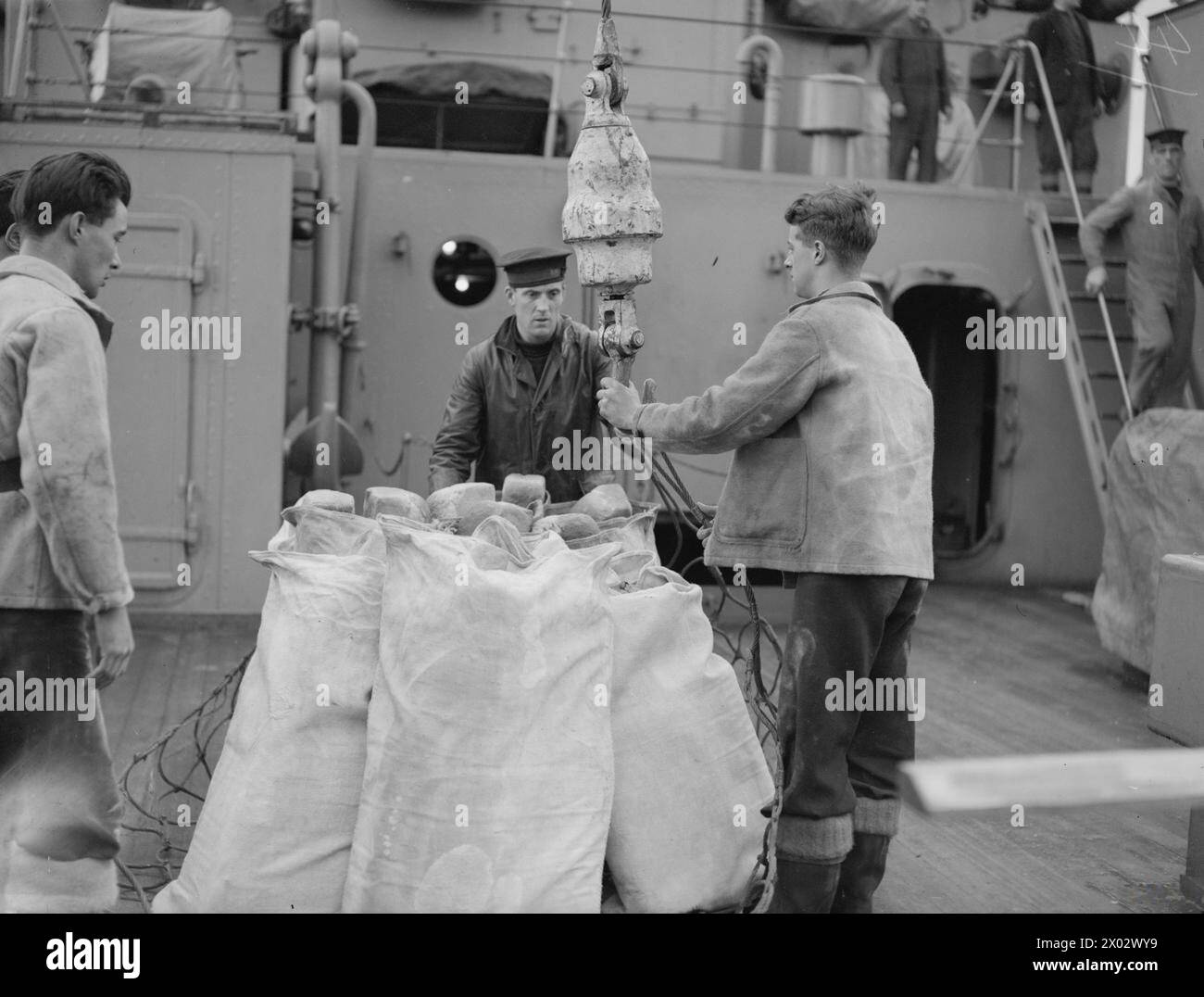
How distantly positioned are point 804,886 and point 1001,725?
10.4 feet

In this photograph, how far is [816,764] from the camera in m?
3.77

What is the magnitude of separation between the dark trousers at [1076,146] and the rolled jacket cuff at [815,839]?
875 centimetres

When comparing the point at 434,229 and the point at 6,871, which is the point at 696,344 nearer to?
the point at 434,229

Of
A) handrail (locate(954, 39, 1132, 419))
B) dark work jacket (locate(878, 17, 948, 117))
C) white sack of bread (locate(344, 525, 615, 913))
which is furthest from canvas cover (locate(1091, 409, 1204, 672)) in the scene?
white sack of bread (locate(344, 525, 615, 913))

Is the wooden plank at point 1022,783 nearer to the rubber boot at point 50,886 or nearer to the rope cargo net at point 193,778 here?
A: the rope cargo net at point 193,778

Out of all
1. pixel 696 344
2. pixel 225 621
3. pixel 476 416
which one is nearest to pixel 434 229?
pixel 696 344

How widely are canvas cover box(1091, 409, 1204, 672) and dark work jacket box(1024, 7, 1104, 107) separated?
14.0ft

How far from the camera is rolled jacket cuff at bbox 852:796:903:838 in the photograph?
3.97 metres

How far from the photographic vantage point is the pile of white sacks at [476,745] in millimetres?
3533

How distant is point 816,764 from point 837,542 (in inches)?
23.0

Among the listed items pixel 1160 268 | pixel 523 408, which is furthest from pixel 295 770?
pixel 1160 268

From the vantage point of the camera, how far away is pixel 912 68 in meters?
10.6

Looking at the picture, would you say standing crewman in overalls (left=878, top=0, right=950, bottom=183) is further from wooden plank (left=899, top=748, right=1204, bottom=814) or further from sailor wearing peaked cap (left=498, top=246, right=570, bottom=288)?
wooden plank (left=899, top=748, right=1204, bottom=814)

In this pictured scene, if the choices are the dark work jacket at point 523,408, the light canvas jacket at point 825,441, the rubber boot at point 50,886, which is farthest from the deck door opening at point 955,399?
the rubber boot at point 50,886
